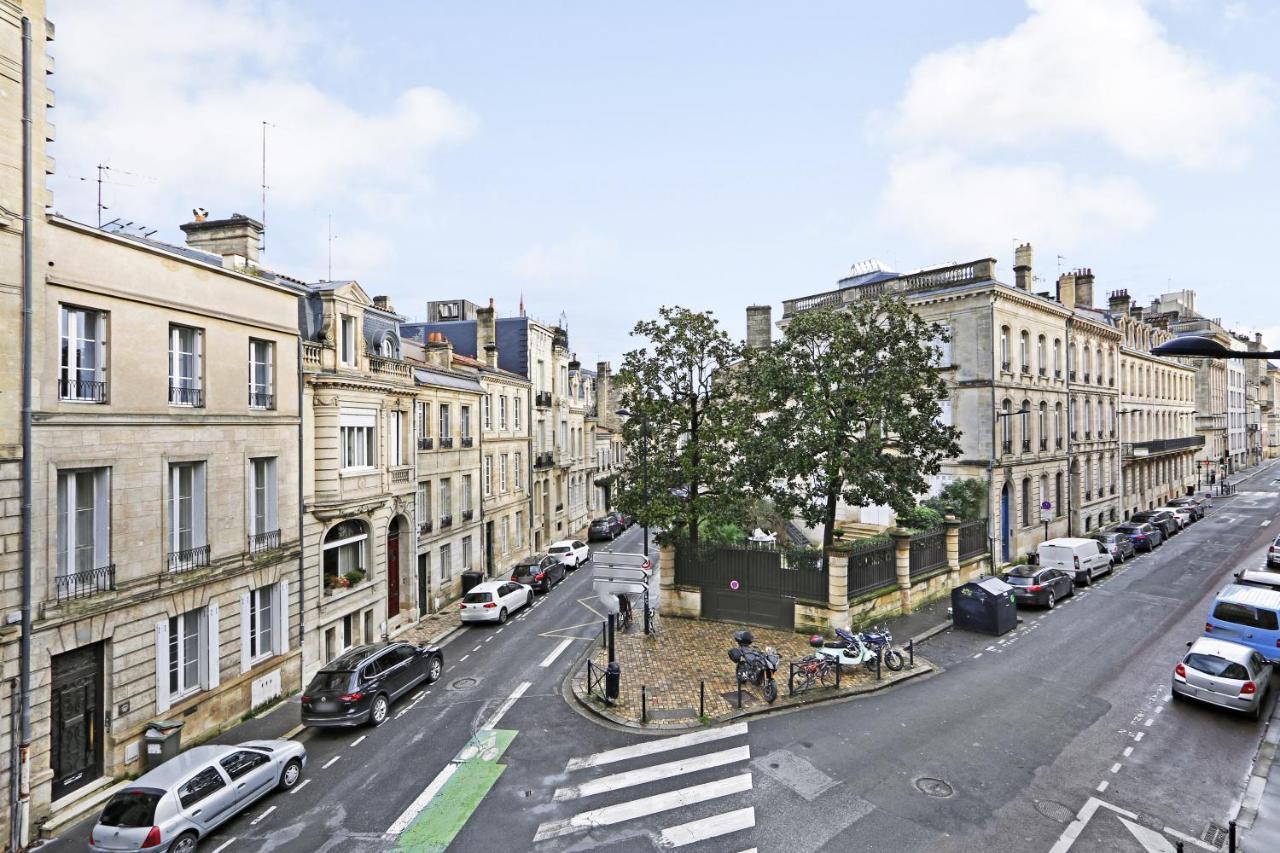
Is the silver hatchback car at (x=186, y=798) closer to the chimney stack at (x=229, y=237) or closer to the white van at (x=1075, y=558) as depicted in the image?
the chimney stack at (x=229, y=237)

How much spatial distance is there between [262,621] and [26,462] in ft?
24.1

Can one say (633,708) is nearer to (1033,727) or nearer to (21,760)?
(1033,727)

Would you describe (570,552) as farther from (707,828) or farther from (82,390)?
(707,828)

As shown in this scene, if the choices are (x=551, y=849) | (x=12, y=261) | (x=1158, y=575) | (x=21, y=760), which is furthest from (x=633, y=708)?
(x=1158, y=575)

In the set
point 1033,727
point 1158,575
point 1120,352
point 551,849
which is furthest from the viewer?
point 1120,352

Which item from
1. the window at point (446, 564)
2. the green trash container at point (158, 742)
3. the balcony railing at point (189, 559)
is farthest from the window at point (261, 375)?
the window at point (446, 564)

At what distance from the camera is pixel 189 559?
590 inches

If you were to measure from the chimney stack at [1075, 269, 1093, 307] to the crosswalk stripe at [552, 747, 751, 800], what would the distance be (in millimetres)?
42680

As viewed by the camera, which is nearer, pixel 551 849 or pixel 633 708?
pixel 551 849

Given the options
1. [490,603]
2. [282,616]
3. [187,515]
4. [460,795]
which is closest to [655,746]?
[460,795]

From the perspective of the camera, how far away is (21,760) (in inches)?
446

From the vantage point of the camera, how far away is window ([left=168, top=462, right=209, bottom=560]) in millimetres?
14742

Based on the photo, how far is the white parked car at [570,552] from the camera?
34.8m

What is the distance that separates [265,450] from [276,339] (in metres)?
2.92
